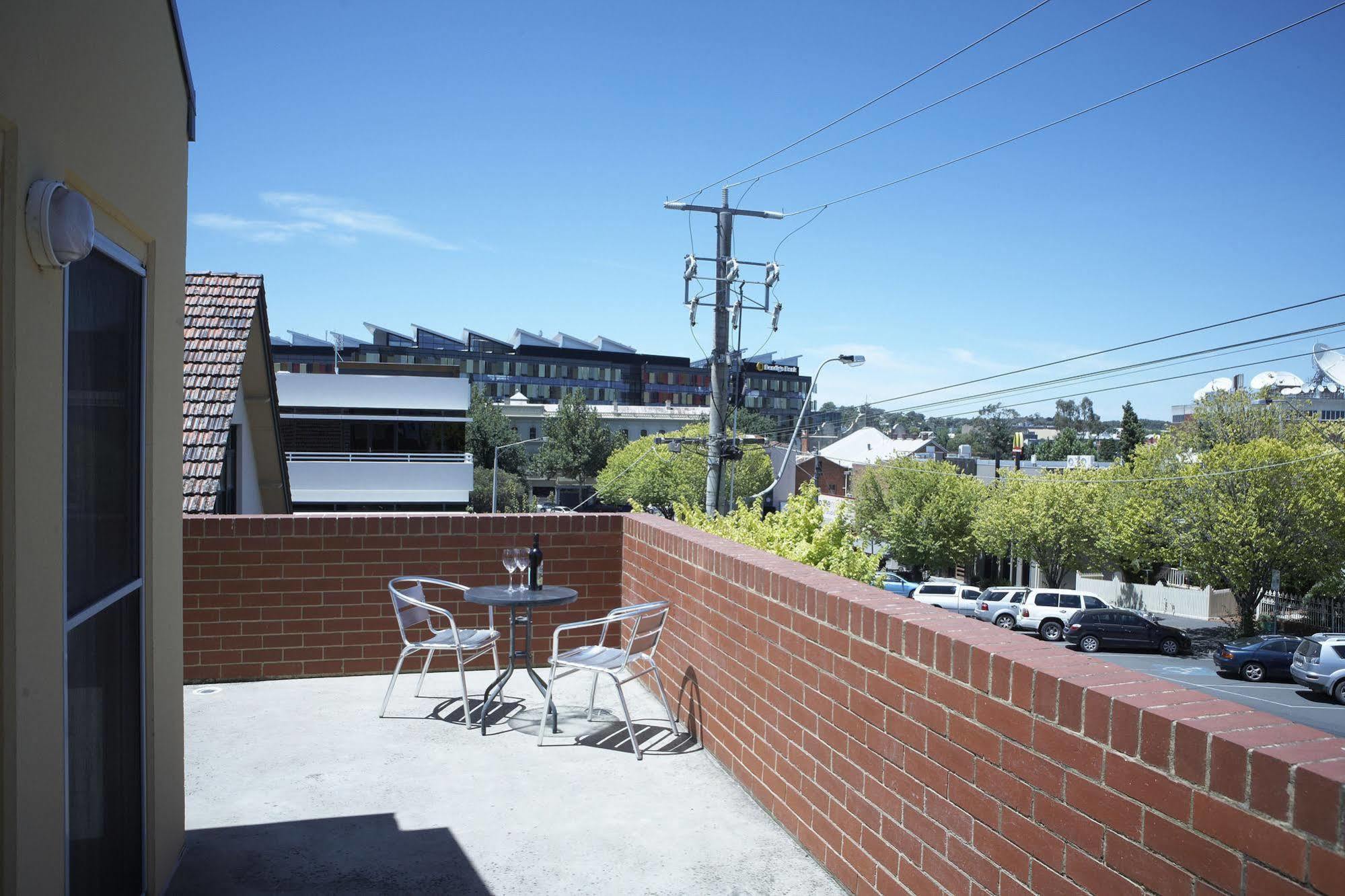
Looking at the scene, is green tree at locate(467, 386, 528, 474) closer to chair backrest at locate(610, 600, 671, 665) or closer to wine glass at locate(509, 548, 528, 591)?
wine glass at locate(509, 548, 528, 591)

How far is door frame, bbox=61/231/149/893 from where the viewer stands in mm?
2584

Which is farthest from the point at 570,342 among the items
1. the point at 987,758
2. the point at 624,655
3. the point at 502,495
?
the point at 987,758

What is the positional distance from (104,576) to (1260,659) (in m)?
30.1

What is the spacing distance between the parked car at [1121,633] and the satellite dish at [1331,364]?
16.9 m

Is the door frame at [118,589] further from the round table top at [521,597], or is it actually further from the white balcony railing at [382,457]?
the white balcony railing at [382,457]

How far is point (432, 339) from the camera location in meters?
109

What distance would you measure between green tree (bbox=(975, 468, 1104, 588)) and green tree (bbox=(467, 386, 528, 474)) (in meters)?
33.9

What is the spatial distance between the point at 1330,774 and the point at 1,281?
2918 mm

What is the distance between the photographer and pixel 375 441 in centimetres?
2994

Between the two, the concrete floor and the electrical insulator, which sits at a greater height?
the electrical insulator

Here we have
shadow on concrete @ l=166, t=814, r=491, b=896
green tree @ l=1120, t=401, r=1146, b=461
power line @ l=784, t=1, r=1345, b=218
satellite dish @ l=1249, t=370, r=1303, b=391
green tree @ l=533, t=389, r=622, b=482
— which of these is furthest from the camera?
green tree @ l=1120, t=401, r=1146, b=461

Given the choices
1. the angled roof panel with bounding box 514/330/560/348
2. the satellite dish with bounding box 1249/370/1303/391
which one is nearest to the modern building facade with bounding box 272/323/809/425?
the angled roof panel with bounding box 514/330/560/348

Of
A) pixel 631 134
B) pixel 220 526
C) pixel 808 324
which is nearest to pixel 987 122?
pixel 631 134

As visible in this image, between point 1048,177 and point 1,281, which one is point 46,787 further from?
point 1048,177
